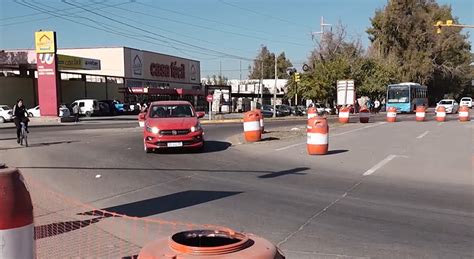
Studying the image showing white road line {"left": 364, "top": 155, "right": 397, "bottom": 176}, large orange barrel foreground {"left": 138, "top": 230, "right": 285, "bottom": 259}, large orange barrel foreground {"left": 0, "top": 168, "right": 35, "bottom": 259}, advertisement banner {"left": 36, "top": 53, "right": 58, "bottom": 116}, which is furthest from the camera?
advertisement banner {"left": 36, "top": 53, "right": 58, "bottom": 116}

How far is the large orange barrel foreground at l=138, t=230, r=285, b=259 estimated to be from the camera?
8.81ft

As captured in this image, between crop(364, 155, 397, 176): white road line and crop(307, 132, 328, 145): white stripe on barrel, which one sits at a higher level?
crop(307, 132, 328, 145): white stripe on barrel

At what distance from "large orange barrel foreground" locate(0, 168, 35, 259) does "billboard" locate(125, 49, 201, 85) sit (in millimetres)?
62286

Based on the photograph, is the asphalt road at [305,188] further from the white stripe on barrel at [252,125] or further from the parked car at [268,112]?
the parked car at [268,112]

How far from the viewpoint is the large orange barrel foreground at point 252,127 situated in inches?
730

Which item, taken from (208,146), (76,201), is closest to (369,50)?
(208,146)

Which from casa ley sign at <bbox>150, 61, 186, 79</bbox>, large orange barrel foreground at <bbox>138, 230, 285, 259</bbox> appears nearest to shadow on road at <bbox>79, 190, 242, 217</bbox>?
large orange barrel foreground at <bbox>138, 230, 285, 259</bbox>

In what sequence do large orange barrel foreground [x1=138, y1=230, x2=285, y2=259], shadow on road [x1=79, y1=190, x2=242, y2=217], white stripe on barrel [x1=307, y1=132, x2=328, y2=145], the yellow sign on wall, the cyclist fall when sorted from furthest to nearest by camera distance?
the yellow sign on wall < the cyclist < white stripe on barrel [x1=307, y1=132, x2=328, y2=145] < shadow on road [x1=79, y1=190, x2=242, y2=217] < large orange barrel foreground [x1=138, y1=230, x2=285, y2=259]

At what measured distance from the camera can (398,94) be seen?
55.9 meters

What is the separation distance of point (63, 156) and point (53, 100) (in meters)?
27.0

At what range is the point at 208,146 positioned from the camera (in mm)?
18234

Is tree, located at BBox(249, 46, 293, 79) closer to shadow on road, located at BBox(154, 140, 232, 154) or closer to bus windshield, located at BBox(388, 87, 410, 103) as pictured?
bus windshield, located at BBox(388, 87, 410, 103)

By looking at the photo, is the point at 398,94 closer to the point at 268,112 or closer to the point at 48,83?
the point at 268,112

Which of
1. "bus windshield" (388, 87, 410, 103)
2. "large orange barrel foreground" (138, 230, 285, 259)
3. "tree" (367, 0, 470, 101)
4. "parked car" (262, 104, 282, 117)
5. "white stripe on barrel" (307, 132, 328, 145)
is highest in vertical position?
"tree" (367, 0, 470, 101)
